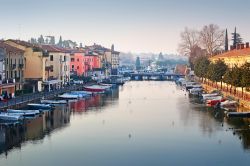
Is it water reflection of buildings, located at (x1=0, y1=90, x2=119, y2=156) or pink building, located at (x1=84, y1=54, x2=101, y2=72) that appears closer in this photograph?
water reflection of buildings, located at (x1=0, y1=90, x2=119, y2=156)

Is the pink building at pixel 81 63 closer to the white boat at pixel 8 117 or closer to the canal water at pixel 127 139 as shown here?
the canal water at pixel 127 139

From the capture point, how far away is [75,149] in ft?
97.0

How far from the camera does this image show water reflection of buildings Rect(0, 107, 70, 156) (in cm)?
3141

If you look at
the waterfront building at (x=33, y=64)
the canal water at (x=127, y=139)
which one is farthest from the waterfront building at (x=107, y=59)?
the canal water at (x=127, y=139)

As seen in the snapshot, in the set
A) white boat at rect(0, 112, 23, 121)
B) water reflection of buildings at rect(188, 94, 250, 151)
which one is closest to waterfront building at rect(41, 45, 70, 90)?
white boat at rect(0, 112, 23, 121)

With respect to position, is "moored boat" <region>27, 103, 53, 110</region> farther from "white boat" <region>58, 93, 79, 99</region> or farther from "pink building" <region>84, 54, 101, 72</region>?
"pink building" <region>84, 54, 101, 72</region>

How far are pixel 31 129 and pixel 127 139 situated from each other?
7.74m

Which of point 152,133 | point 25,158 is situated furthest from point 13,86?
point 25,158

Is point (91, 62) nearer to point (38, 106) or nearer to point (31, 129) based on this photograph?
point (38, 106)

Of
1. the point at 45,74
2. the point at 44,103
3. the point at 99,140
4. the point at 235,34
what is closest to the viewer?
the point at 99,140

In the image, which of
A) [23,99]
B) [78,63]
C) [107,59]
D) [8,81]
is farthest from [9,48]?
[107,59]

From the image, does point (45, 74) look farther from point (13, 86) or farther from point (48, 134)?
point (48, 134)

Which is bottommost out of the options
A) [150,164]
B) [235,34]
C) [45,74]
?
[150,164]

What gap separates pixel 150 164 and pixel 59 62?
154 ft
